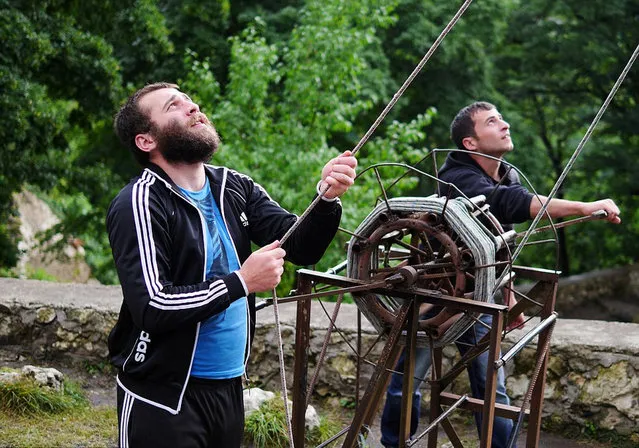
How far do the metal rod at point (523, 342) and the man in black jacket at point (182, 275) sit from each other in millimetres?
Answer: 712

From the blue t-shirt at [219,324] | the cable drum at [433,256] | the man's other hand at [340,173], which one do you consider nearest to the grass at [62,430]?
the cable drum at [433,256]

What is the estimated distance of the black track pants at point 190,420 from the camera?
2.33 metres

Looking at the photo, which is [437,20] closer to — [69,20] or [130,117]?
[69,20]

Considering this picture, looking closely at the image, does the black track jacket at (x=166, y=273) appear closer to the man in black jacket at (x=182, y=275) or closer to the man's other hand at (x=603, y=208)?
the man in black jacket at (x=182, y=275)

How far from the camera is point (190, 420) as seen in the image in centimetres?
235

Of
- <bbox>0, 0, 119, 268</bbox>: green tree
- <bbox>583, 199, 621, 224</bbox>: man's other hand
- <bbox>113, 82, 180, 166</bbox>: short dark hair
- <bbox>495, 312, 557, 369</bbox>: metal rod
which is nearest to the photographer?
<bbox>113, 82, 180, 166</bbox>: short dark hair

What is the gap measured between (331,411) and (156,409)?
2.71m

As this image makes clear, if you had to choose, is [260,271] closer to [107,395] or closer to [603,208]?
[603,208]

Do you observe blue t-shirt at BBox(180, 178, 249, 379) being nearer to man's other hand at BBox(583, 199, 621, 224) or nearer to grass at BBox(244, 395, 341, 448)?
man's other hand at BBox(583, 199, 621, 224)

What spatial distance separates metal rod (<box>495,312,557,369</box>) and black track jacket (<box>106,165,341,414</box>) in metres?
0.70

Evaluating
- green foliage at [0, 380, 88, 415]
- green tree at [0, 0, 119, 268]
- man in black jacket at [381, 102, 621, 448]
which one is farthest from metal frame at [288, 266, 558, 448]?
green tree at [0, 0, 119, 268]

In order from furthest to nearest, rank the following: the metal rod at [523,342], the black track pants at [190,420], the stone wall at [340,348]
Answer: the stone wall at [340,348] < the metal rod at [523,342] < the black track pants at [190,420]

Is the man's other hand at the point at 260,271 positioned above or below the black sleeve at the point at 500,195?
below

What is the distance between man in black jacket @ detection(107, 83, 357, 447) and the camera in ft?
7.28
